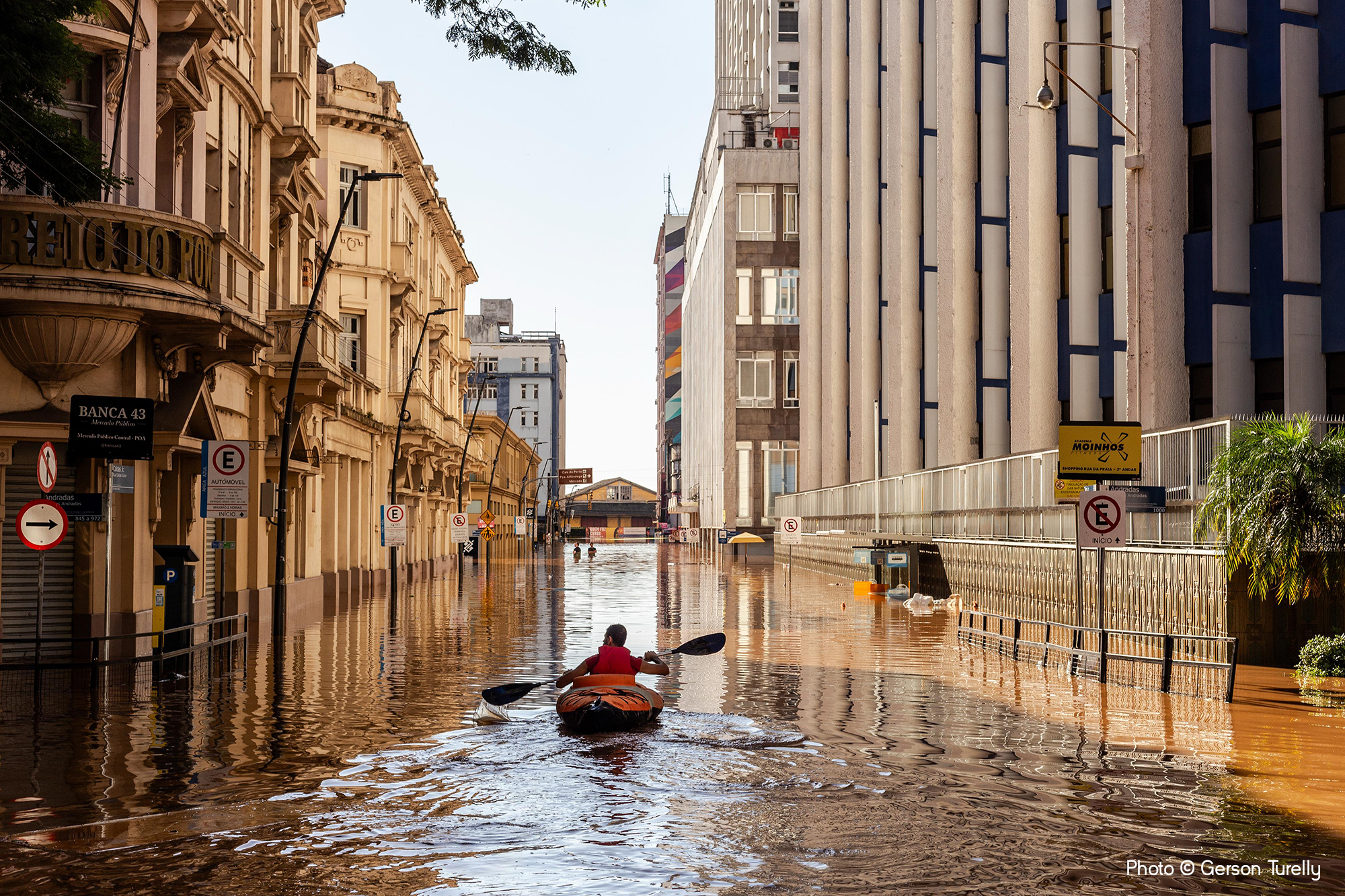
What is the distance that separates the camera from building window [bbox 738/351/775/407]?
108 m

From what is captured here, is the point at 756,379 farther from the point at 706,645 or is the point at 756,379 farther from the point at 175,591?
the point at 706,645

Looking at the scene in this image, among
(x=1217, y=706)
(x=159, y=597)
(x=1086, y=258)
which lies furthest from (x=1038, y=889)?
(x=1086, y=258)

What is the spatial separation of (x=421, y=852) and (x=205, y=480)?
46.8 feet

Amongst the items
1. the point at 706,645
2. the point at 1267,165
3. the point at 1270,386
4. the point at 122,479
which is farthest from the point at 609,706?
the point at 1267,165

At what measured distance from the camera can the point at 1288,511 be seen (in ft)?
68.9

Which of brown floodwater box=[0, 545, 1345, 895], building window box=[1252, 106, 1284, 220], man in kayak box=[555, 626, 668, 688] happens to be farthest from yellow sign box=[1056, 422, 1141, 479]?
building window box=[1252, 106, 1284, 220]

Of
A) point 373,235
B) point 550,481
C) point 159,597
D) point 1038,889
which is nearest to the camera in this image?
point 1038,889

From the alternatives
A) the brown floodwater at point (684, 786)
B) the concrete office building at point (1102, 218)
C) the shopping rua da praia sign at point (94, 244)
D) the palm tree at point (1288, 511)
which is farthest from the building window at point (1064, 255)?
the shopping rua da praia sign at point (94, 244)

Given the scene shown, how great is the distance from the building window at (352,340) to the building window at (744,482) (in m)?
57.4

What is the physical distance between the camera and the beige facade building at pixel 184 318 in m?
21.2

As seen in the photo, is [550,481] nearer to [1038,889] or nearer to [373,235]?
[373,235]

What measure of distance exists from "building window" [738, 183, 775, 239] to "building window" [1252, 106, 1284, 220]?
79.6m

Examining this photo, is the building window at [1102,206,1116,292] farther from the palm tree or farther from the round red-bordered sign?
the round red-bordered sign

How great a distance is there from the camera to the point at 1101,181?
36906mm
